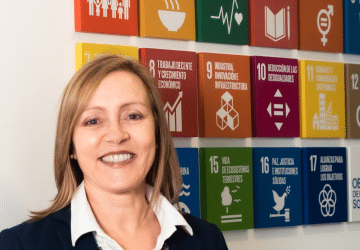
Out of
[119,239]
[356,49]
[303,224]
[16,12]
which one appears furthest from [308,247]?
[16,12]

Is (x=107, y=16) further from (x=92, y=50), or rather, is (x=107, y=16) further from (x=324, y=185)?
(x=324, y=185)

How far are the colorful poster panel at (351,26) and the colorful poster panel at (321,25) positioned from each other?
0.02 meters

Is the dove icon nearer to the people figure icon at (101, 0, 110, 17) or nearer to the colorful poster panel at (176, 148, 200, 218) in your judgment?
the colorful poster panel at (176, 148, 200, 218)

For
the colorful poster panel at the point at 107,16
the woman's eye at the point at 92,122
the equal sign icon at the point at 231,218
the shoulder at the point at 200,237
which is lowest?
the equal sign icon at the point at 231,218

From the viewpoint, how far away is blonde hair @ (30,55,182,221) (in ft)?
3.95

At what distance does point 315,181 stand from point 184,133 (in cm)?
59

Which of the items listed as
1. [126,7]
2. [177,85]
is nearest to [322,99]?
[177,85]

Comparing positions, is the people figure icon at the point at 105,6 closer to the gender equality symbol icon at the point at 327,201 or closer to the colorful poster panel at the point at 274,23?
the colorful poster panel at the point at 274,23

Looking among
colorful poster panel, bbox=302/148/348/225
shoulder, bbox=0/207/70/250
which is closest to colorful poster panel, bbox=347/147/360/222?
colorful poster panel, bbox=302/148/348/225

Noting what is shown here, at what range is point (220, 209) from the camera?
1817 millimetres

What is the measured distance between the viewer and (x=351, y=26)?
213 centimetres

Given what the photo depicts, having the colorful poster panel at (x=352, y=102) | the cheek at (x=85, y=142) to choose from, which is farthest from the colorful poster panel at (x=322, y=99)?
the cheek at (x=85, y=142)

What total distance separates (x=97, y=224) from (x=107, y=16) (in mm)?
736

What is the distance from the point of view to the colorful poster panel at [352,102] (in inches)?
82.5
